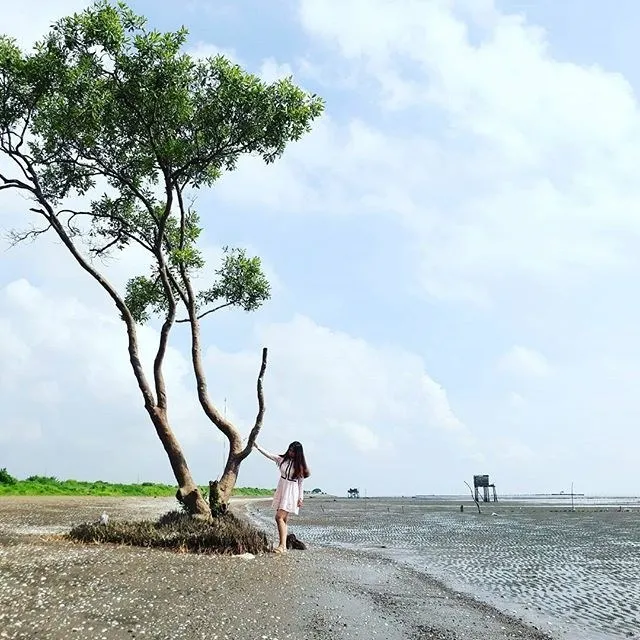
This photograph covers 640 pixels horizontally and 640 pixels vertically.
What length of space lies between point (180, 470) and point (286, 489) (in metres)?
3.66

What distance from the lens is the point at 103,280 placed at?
1900 centimetres

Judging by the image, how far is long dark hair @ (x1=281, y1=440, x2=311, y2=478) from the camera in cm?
1582

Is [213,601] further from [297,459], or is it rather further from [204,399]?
[204,399]

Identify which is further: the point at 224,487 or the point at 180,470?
the point at 224,487

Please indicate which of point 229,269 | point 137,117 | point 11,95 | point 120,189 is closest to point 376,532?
point 229,269

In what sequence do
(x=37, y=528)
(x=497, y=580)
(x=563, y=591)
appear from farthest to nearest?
(x=37, y=528), (x=497, y=580), (x=563, y=591)

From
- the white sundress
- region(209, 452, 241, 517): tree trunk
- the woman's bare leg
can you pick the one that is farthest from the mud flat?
region(209, 452, 241, 517): tree trunk

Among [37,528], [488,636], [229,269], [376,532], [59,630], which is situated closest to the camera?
[59,630]

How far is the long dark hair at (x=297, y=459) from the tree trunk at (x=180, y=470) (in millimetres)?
3106

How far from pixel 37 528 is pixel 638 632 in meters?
17.9

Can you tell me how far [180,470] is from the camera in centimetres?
1794

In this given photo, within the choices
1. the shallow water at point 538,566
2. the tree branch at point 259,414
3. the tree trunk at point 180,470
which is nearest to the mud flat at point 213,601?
the shallow water at point 538,566

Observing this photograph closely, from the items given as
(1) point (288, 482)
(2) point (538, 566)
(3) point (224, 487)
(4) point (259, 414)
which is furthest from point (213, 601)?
(2) point (538, 566)

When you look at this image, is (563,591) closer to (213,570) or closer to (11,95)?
(213,570)
